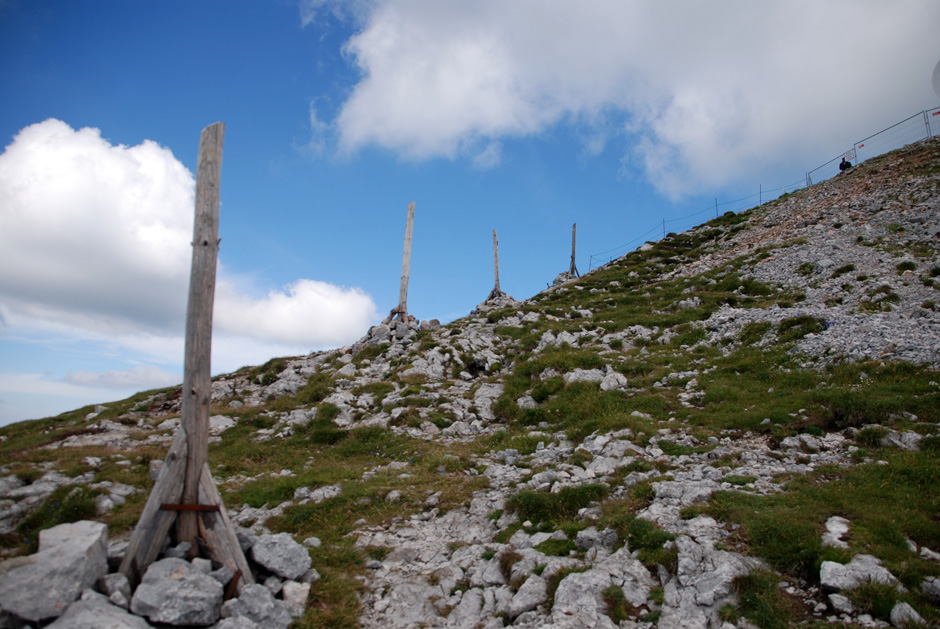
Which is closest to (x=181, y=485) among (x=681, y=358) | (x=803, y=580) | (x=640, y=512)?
(x=640, y=512)

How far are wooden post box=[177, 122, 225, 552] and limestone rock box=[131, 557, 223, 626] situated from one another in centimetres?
68

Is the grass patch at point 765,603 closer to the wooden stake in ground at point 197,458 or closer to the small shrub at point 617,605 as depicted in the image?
the small shrub at point 617,605

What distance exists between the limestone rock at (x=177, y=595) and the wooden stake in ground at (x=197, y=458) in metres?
0.45

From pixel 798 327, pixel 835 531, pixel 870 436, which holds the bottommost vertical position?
pixel 835 531

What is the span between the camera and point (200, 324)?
339 inches

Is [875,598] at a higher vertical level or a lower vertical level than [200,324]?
lower

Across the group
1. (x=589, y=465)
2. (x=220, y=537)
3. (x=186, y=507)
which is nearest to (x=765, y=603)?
(x=589, y=465)

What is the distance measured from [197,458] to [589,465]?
937cm

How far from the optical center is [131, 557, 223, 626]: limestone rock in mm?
6738

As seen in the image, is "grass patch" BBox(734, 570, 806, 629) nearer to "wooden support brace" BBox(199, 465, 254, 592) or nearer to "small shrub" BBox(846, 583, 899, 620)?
"small shrub" BBox(846, 583, 899, 620)

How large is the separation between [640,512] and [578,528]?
4.35 ft

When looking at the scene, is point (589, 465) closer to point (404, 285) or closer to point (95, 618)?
point (95, 618)

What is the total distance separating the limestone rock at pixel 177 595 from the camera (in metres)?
6.74

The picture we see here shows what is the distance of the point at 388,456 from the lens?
16703 mm
